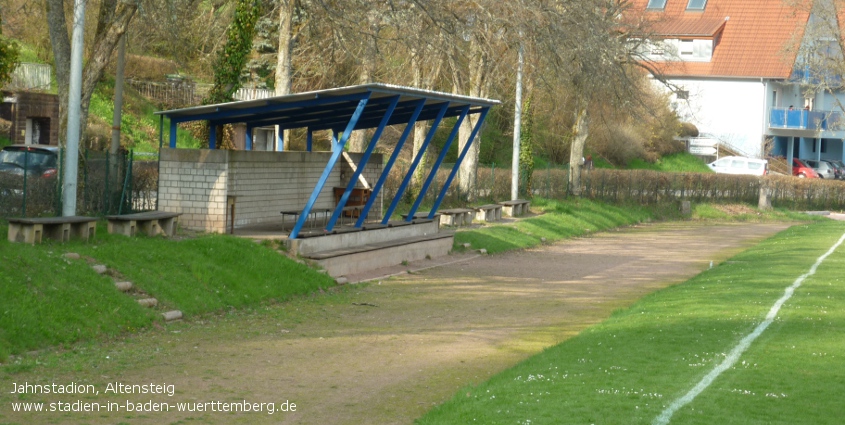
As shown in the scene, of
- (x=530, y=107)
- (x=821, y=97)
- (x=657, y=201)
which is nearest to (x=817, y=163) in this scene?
(x=821, y=97)

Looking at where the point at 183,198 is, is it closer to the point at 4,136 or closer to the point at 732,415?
the point at 732,415

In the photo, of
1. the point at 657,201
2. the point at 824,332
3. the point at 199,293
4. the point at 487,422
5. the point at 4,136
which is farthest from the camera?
the point at 657,201

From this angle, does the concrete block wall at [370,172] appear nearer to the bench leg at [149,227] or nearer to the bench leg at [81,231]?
the bench leg at [149,227]

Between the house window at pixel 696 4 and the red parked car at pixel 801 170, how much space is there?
12.4 m

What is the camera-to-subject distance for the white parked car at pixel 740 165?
55625mm

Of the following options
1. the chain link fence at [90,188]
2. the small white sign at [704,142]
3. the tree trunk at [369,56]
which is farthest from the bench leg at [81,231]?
the small white sign at [704,142]

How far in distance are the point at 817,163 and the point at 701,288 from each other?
51.6 metres

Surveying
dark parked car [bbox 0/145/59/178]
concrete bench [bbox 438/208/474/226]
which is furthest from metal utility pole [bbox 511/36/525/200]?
dark parked car [bbox 0/145/59/178]

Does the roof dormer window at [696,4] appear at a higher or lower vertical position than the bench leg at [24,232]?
higher

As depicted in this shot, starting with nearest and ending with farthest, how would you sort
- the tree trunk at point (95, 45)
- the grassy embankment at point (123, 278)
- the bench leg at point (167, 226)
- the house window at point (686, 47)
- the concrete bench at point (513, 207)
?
1. the grassy embankment at point (123, 278)
2. the bench leg at point (167, 226)
3. the tree trunk at point (95, 45)
4. the concrete bench at point (513, 207)
5. the house window at point (686, 47)

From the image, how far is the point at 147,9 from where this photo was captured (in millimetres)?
17703

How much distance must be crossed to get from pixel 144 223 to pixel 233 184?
3.32 meters

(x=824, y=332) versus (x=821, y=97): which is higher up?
(x=821, y=97)

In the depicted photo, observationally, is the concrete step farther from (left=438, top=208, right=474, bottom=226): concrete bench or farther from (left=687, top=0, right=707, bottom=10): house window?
(left=687, top=0, right=707, bottom=10): house window
